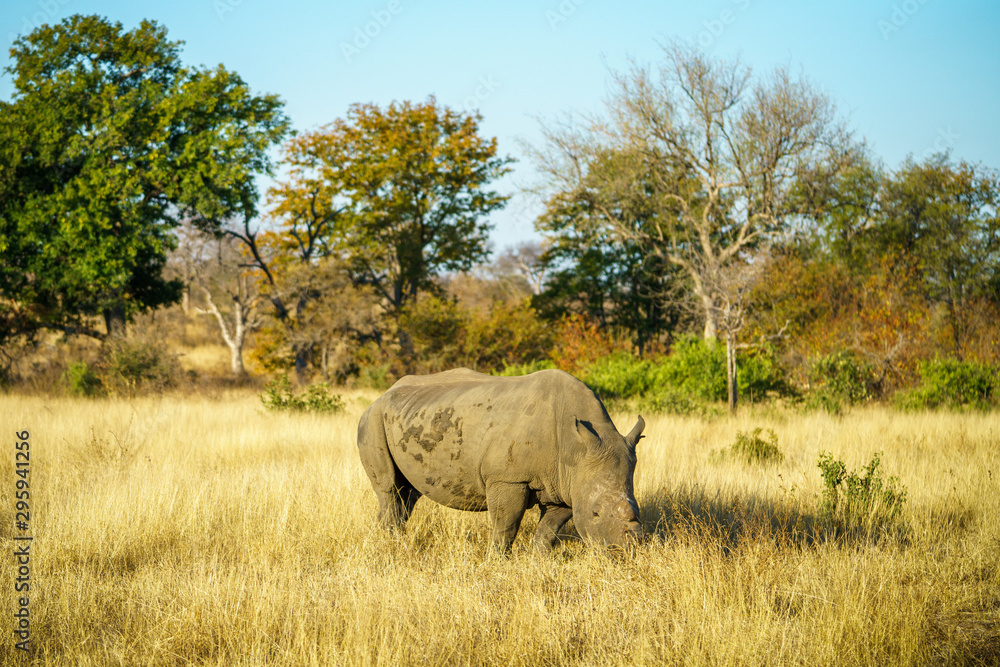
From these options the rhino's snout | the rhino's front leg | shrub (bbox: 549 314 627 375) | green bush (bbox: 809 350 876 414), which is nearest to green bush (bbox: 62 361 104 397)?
shrub (bbox: 549 314 627 375)

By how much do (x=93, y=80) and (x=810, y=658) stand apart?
24.4 meters

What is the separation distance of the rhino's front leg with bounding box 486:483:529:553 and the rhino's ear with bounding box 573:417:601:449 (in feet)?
2.11

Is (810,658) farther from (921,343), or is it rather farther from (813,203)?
(813,203)

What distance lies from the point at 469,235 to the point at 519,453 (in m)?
21.4

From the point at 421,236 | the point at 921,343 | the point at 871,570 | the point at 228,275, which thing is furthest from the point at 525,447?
the point at 228,275

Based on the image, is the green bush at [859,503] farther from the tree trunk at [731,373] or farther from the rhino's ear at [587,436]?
the tree trunk at [731,373]

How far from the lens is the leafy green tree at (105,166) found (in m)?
19.7

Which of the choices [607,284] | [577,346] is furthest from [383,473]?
[607,284]

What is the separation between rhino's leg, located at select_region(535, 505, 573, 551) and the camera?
5082 millimetres

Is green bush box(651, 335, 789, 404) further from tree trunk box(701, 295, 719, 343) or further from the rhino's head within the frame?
the rhino's head

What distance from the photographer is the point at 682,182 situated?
1013 inches

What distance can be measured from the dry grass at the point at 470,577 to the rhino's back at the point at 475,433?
62cm

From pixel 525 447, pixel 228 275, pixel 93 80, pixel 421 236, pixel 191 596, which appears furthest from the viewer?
pixel 228 275

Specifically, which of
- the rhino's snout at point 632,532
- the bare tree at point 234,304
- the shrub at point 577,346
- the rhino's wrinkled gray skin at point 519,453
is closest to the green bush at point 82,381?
the bare tree at point 234,304
